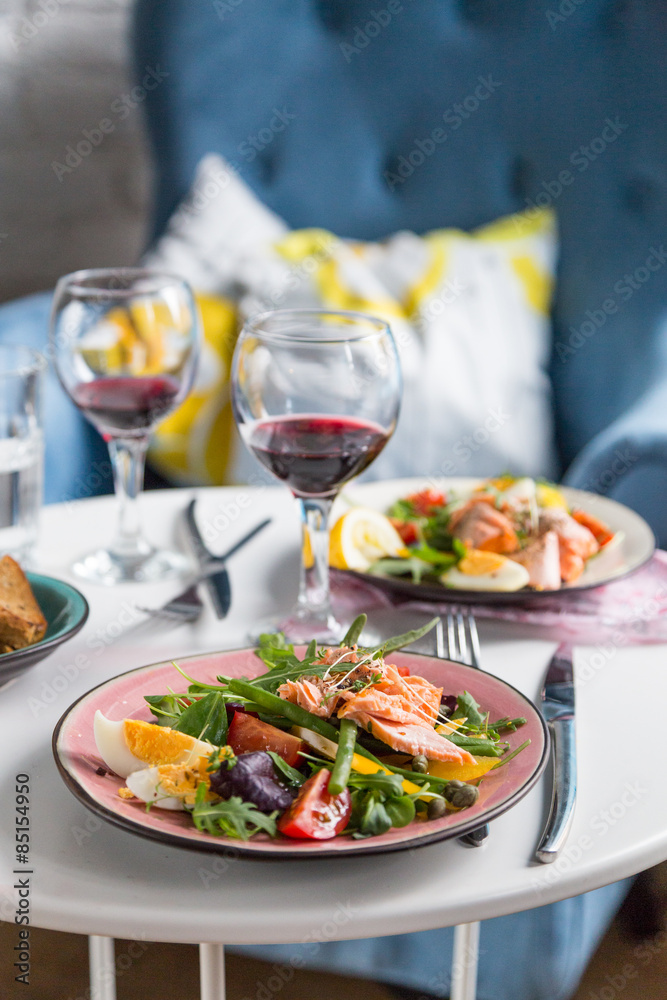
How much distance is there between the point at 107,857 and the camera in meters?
0.56

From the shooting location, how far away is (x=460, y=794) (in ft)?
1.79

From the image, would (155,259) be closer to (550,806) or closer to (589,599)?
(589,599)

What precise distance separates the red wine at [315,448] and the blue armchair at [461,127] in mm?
1147

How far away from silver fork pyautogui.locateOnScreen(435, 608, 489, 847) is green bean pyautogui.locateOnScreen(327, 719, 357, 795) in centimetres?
20

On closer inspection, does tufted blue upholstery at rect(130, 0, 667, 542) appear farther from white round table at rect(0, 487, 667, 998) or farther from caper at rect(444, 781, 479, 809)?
caper at rect(444, 781, 479, 809)

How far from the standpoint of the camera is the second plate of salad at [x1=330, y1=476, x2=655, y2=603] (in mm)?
925

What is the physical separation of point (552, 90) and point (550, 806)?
200 centimetres

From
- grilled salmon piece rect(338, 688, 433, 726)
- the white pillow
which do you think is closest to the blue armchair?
the white pillow

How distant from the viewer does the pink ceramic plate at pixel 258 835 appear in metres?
0.50

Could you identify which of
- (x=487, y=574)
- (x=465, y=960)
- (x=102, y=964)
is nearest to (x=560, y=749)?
(x=487, y=574)

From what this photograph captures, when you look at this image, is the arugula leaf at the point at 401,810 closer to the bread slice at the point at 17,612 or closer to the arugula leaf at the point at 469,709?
the arugula leaf at the point at 469,709

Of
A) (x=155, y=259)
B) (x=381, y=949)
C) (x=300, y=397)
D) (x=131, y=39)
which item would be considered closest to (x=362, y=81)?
(x=131, y=39)

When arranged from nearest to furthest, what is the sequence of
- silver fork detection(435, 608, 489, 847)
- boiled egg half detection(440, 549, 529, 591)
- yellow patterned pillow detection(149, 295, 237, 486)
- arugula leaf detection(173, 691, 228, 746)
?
arugula leaf detection(173, 691, 228, 746), silver fork detection(435, 608, 489, 847), boiled egg half detection(440, 549, 529, 591), yellow patterned pillow detection(149, 295, 237, 486)

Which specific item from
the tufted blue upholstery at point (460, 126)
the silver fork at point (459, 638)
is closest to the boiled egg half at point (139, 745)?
the silver fork at point (459, 638)
